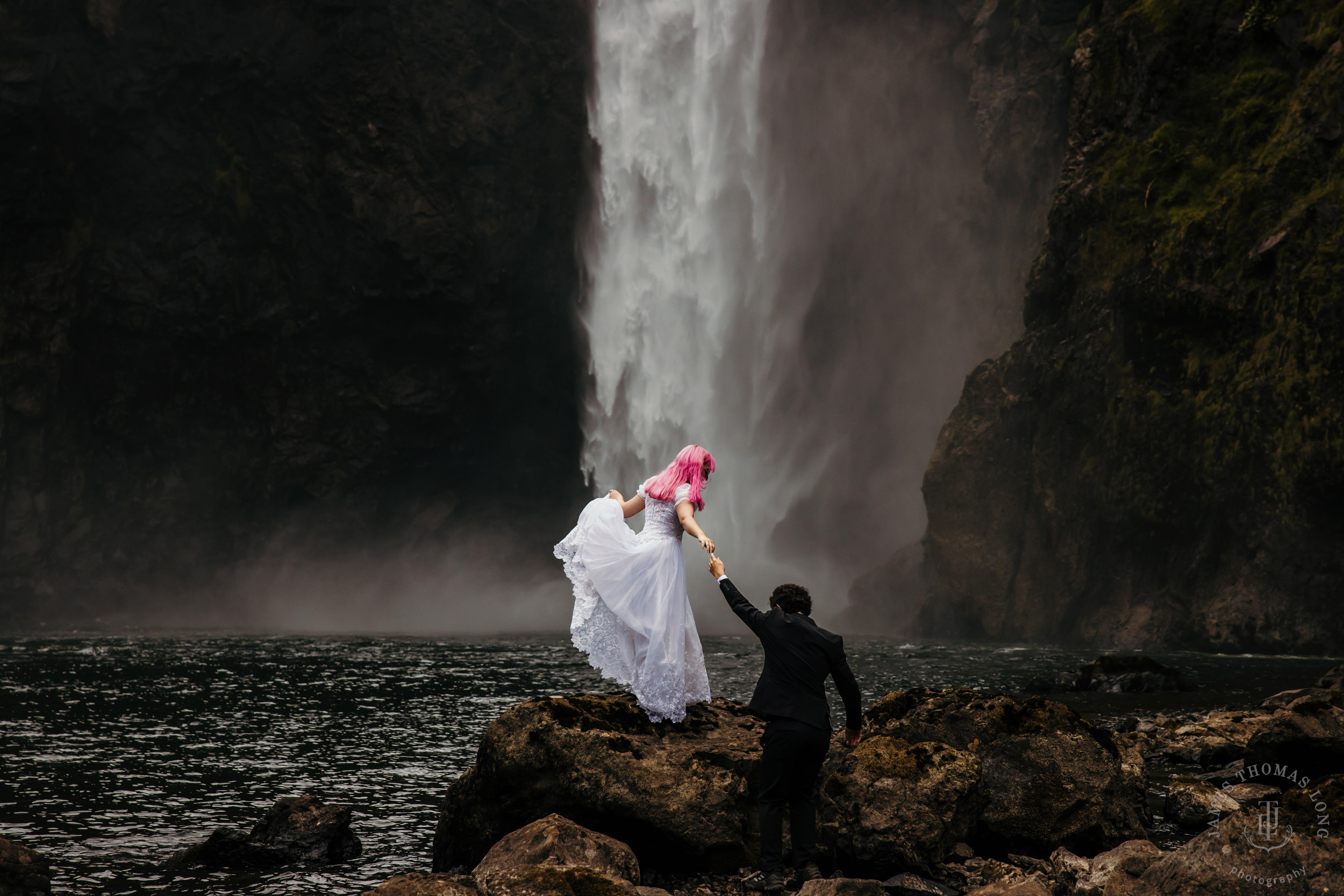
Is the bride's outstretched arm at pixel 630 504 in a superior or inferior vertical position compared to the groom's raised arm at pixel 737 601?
superior

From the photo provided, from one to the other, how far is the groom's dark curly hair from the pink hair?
1.27 meters

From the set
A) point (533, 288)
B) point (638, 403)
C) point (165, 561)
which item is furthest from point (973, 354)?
point (165, 561)

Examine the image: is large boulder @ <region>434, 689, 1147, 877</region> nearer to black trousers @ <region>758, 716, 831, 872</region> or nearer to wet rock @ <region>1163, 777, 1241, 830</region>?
wet rock @ <region>1163, 777, 1241, 830</region>

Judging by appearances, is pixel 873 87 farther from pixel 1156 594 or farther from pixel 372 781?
pixel 372 781

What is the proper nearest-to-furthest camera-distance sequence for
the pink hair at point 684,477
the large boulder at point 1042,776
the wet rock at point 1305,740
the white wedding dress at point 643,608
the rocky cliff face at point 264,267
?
the pink hair at point 684,477 < the white wedding dress at point 643,608 < the large boulder at point 1042,776 < the wet rock at point 1305,740 < the rocky cliff face at point 264,267

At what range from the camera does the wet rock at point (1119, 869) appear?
7371mm

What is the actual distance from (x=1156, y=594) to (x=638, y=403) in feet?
86.1

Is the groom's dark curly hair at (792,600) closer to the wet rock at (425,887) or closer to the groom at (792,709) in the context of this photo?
the groom at (792,709)

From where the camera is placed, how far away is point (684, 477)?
920cm

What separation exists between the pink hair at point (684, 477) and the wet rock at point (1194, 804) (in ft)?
21.8

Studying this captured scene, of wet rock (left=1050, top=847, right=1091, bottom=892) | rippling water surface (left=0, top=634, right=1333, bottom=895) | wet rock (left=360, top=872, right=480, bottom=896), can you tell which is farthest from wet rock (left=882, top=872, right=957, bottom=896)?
rippling water surface (left=0, top=634, right=1333, bottom=895)

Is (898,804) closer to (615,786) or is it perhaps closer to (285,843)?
(615,786)

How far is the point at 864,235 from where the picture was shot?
60.6m

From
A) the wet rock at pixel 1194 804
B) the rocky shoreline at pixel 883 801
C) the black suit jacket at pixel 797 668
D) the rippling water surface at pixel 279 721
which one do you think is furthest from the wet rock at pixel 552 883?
the wet rock at pixel 1194 804
